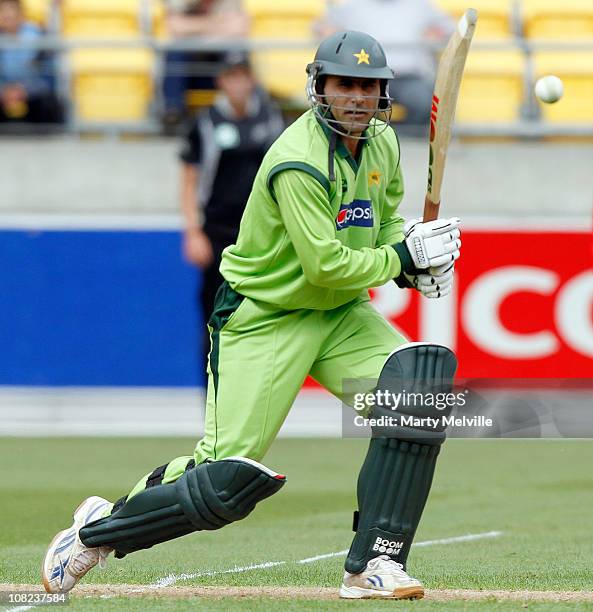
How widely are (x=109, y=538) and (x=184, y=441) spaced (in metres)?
5.04

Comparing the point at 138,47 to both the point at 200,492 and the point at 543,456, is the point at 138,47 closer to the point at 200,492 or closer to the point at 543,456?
the point at 543,456

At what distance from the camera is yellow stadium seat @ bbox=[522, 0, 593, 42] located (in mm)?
12273

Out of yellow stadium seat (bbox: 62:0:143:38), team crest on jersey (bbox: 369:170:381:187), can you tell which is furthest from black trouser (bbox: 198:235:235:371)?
team crest on jersey (bbox: 369:170:381:187)

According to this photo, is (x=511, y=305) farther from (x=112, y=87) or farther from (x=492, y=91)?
(x=112, y=87)

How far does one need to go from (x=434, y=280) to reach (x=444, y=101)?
0.63 metres

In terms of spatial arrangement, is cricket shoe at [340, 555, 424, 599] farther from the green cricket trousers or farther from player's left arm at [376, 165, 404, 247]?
player's left arm at [376, 165, 404, 247]

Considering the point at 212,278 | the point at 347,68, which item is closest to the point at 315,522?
the point at 347,68

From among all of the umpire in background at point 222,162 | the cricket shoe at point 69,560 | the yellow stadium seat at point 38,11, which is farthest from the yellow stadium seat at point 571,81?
the cricket shoe at point 69,560

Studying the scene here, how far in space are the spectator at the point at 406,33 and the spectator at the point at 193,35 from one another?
2.44ft

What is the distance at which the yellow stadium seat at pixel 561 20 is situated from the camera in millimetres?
12273

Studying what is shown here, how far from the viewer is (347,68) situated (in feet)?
16.0

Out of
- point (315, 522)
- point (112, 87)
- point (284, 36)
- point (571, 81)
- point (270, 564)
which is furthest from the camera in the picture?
point (284, 36)

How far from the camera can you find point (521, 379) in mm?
10312

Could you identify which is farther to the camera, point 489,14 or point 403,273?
point 489,14
